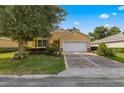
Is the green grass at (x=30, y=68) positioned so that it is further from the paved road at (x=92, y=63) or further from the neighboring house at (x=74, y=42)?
the neighboring house at (x=74, y=42)

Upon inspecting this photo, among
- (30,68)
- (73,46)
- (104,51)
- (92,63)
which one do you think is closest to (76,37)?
(73,46)

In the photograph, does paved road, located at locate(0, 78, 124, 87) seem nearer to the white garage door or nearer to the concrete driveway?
the concrete driveway

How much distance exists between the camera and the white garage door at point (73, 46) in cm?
3418

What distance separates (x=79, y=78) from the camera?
9922 millimetres

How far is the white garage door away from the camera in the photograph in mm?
34184

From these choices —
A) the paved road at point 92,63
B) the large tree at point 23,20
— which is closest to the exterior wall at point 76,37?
the large tree at point 23,20

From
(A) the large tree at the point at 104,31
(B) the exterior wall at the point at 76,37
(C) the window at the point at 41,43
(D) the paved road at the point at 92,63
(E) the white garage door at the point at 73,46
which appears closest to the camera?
(D) the paved road at the point at 92,63

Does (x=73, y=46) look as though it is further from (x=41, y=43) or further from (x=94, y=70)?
(x=94, y=70)

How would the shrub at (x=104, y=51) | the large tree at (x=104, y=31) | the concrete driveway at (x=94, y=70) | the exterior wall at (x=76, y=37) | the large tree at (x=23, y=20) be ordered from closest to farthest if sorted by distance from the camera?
the concrete driveway at (x=94, y=70) → the large tree at (x=23, y=20) → the shrub at (x=104, y=51) → the exterior wall at (x=76, y=37) → the large tree at (x=104, y=31)

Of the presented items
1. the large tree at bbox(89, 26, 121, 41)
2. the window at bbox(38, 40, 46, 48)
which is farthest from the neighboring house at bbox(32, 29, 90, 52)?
the large tree at bbox(89, 26, 121, 41)

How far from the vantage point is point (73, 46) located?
34.2 metres
